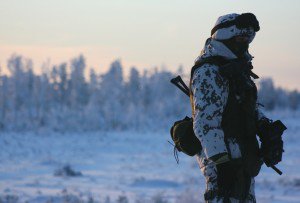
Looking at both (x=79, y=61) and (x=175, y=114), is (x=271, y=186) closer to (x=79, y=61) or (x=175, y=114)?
(x=175, y=114)

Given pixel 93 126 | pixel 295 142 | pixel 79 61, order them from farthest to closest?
pixel 79 61 → pixel 93 126 → pixel 295 142

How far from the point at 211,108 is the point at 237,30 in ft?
2.03

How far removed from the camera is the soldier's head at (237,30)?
14.8 feet

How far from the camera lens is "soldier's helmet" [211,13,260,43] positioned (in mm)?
4500

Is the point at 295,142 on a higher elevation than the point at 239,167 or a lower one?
higher

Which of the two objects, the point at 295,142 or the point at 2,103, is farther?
the point at 2,103

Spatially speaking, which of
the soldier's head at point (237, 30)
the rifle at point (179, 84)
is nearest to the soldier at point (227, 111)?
the soldier's head at point (237, 30)

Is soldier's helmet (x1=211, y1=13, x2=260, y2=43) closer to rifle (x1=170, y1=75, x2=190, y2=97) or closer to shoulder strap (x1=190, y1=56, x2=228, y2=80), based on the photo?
shoulder strap (x1=190, y1=56, x2=228, y2=80)

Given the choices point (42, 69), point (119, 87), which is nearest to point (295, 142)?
point (119, 87)

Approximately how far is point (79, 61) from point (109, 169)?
287ft

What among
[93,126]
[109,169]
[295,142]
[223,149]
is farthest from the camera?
[93,126]

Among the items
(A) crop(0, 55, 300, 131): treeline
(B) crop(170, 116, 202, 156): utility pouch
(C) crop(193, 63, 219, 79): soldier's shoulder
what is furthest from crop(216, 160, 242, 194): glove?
(A) crop(0, 55, 300, 131): treeline

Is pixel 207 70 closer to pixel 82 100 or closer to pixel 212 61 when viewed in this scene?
pixel 212 61

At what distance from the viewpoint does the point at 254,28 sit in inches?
179
